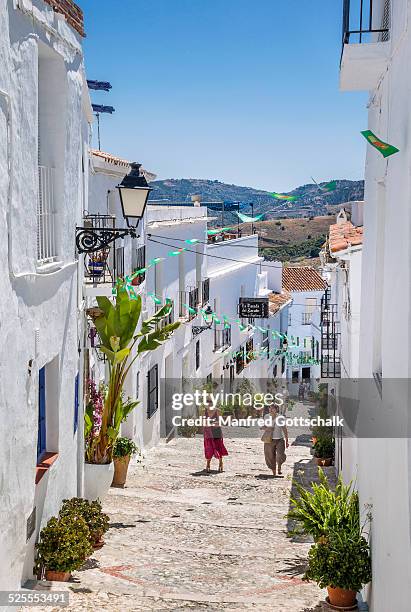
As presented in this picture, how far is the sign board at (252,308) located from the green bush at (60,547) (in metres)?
24.8

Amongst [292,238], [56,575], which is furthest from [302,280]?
[56,575]

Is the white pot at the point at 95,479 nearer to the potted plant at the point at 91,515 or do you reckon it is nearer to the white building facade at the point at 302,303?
the potted plant at the point at 91,515

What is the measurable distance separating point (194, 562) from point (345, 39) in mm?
5662

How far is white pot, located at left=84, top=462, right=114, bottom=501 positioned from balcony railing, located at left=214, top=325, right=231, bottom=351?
17831 millimetres

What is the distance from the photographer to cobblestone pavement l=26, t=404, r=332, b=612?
7.66 meters

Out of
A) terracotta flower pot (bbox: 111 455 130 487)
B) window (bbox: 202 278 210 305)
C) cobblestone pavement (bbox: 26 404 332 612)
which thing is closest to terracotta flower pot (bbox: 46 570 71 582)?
cobblestone pavement (bbox: 26 404 332 612)

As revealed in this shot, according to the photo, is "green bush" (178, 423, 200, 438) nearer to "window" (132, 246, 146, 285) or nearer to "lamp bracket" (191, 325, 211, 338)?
"lamp bracket" (191, 325, 211, 338)

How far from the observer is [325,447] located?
1669cm

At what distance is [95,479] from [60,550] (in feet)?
11.3

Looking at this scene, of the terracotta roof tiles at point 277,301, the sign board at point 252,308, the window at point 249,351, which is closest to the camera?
the sign board at point 252,308

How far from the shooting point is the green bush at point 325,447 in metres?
16.7
